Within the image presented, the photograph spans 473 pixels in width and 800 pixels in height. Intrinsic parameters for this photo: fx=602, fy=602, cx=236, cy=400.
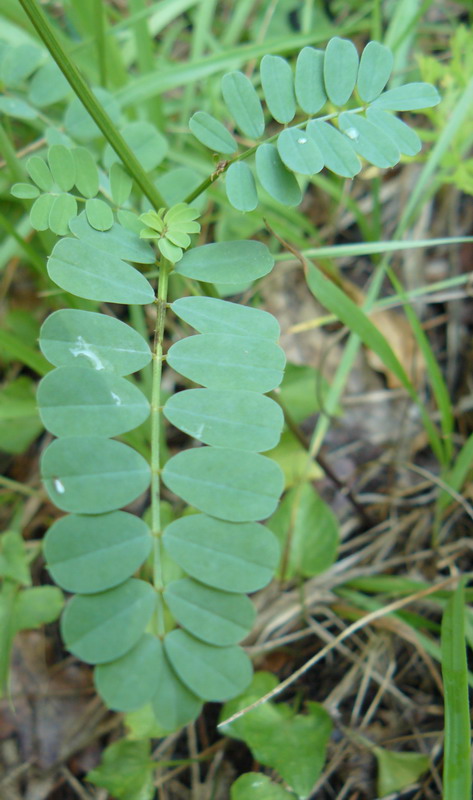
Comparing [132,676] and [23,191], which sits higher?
[23,191]

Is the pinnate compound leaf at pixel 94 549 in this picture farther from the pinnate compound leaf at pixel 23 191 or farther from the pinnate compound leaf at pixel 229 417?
the pinnate compound leaf at pixel 23 191

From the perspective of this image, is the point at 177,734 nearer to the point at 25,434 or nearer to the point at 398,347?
the point at 25,434

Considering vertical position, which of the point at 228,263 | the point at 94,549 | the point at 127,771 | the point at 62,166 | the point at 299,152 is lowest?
the point at 127,771

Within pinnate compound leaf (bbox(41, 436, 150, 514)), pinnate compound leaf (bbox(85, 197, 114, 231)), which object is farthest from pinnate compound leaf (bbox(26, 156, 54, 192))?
pinnate compound leaf (bbox(41, 436, 150, 514))

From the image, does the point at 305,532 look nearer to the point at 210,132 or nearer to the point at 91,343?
the point at 91,343

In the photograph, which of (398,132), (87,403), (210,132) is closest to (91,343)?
(87,403)

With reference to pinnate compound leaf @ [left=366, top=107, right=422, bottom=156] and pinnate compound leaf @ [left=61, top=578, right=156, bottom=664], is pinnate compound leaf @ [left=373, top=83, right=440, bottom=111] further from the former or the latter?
pinnate compound leaf @ [left=61, top=578, right=156, bottom=664]
